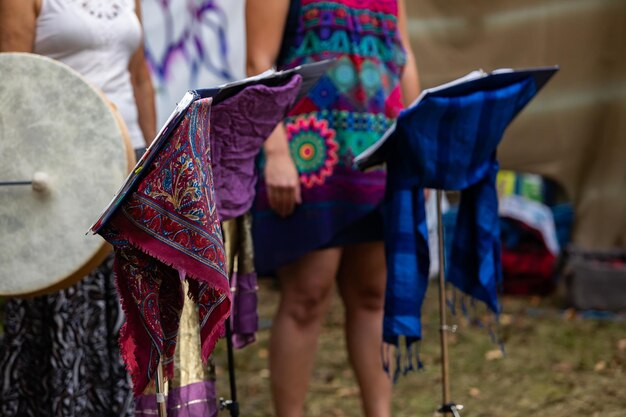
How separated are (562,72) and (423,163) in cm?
324

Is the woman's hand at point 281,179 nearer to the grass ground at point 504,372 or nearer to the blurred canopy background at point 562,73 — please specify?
the grass ground at point 504,372

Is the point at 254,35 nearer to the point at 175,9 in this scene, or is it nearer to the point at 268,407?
the point at 268,407

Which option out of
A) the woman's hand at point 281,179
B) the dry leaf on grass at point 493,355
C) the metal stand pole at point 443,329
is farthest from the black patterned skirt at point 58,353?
the dry leaf on grass at point 493,355

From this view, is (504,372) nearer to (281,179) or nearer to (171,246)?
(281,179)

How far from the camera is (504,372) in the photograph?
14.8ft

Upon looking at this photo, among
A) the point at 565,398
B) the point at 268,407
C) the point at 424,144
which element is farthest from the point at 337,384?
the point at 424,144

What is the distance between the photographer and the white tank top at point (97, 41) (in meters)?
2.81

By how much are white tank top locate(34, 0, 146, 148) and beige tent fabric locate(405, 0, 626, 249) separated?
293cm

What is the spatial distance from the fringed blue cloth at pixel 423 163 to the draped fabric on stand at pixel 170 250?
0.78 metres

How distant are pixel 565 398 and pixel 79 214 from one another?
253 centimetres

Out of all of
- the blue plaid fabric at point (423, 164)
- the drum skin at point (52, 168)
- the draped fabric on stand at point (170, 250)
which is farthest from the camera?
the blue plaid fabric at point (423, 164)

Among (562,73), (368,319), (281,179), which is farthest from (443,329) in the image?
(562,73)

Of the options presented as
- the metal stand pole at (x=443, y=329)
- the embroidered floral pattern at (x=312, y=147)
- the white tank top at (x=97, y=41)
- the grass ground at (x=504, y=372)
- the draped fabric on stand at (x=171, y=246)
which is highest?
the white tank top at (x=97, y=41)

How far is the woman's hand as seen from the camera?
113 inches
